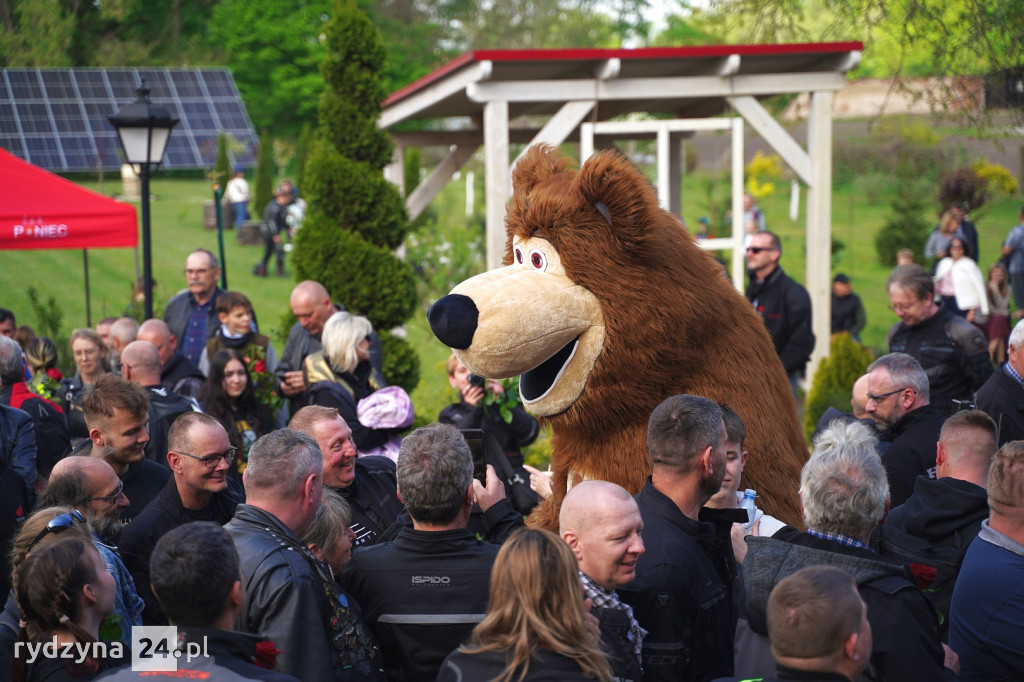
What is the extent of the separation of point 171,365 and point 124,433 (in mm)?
2297

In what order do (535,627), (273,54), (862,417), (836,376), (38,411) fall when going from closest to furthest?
(535,627)
(862,417)
(38,411)
(836,376)
(273,54)

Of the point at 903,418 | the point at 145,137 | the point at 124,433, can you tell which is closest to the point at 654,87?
the point at 145,137

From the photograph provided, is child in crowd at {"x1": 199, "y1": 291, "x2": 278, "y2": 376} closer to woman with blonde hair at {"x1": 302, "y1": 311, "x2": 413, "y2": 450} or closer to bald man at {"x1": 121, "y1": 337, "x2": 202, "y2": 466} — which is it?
woman with blonde hair at {"x1": 302, "y1": 311, "x2": 413, "y2": 450}

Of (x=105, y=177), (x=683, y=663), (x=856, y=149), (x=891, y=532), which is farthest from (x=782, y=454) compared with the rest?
(x=105, y=177)

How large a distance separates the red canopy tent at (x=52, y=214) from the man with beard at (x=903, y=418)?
6366mm

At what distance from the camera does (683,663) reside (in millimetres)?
3113

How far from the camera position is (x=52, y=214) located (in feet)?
27.5

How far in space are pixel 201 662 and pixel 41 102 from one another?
23.3 meters

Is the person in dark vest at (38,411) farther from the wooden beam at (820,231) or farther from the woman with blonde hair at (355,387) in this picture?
the wooden beam at (820,231)

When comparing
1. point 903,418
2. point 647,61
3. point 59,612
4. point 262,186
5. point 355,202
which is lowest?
point 59,612

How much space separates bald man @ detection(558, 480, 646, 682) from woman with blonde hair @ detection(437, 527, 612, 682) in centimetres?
27

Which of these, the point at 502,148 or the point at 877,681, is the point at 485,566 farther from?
the point at 502,148

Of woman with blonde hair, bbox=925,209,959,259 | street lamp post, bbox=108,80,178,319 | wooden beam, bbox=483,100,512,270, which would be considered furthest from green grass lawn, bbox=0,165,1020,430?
street lamp post, bbox=108,80,178,319

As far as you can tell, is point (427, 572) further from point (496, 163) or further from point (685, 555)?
point (496, 163)
